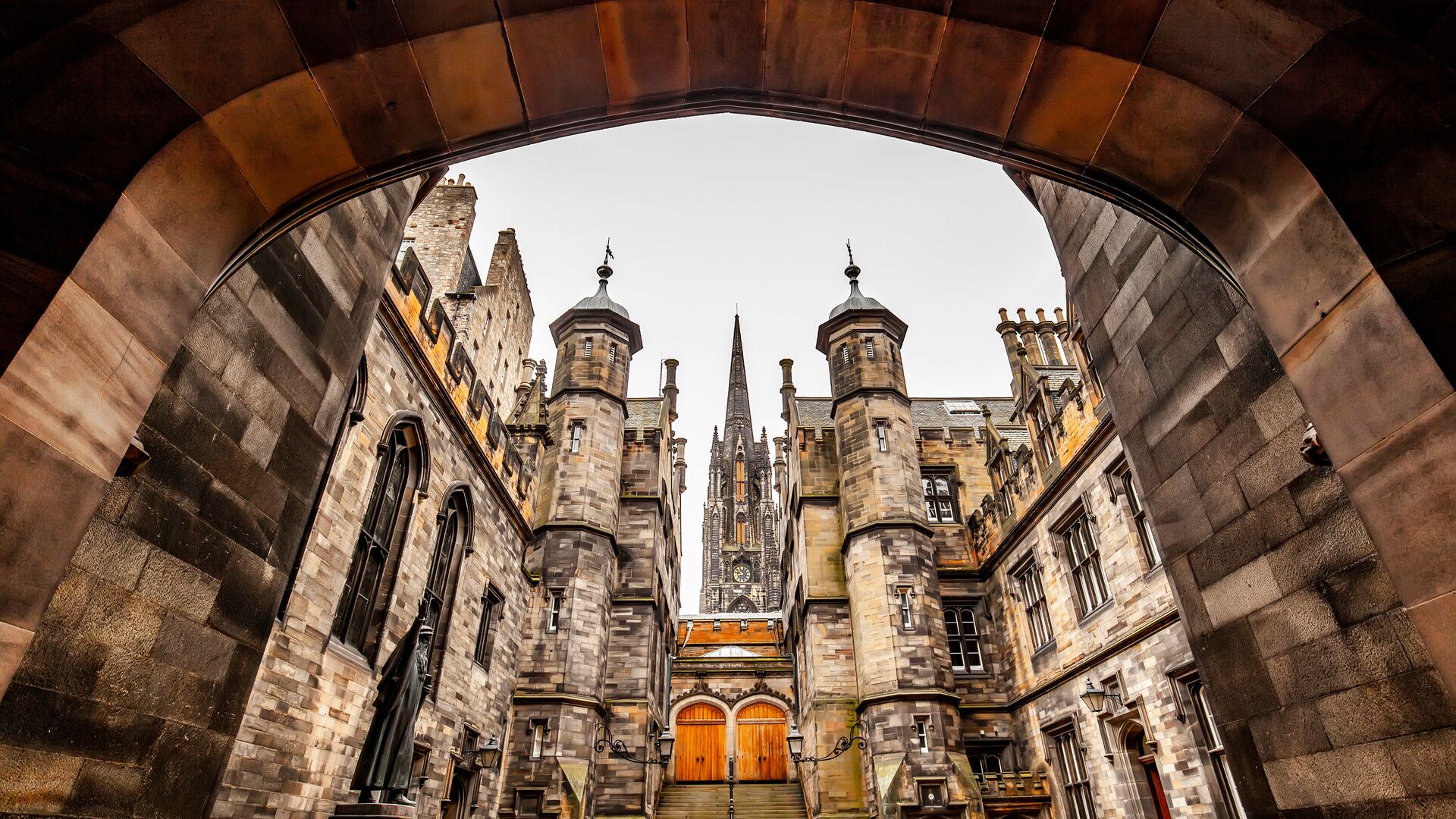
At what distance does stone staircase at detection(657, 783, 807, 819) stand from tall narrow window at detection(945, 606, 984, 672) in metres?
6.63

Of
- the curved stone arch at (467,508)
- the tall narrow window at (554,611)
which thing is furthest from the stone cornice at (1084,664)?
the curved stone arch at (467,508)

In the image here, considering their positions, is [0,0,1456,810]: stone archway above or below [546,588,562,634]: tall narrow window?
below

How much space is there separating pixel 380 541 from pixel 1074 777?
47.1ft

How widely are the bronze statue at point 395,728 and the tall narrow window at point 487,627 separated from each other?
5603 millimetres

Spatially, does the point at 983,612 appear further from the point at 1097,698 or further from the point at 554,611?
the point at 554,611

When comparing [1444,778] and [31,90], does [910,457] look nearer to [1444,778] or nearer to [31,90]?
[1444,778]

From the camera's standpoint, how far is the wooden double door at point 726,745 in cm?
2484

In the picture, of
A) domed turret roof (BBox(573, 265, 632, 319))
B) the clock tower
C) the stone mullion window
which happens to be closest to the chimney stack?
domed turret roof (BBox(573, 265, 632, 319))

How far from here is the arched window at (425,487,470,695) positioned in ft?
37.5

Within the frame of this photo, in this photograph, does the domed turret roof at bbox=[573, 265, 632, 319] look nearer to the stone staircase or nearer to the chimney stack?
the chimney stack

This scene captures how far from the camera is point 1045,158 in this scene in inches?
144

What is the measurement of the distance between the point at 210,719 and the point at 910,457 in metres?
18.2

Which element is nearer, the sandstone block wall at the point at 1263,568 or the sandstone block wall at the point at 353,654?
the sandstone block wall at the point at 1263,568

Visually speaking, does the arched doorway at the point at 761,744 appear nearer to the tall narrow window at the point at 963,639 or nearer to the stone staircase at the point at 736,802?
the stone staircase at the point at 736,802
